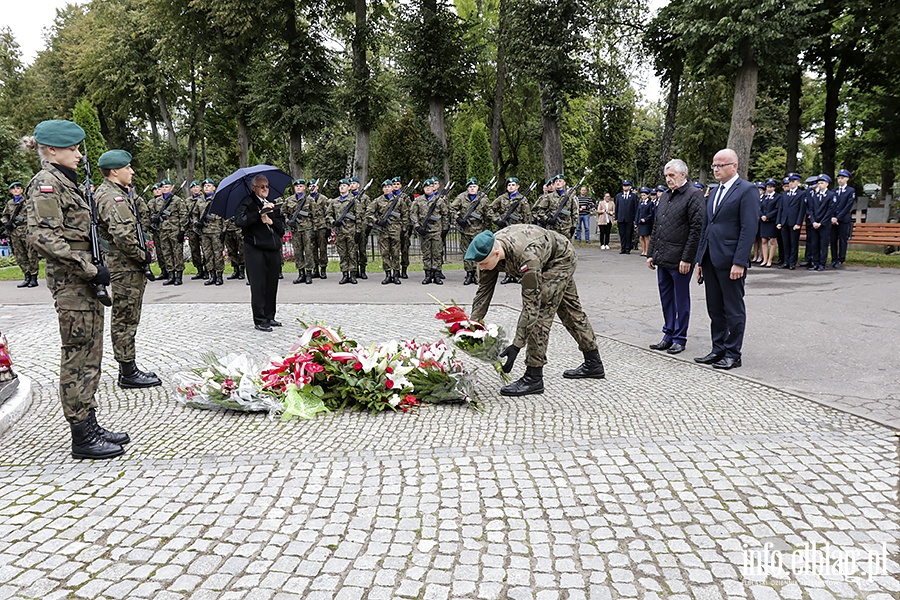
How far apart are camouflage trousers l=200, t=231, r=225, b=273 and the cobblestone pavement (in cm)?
891

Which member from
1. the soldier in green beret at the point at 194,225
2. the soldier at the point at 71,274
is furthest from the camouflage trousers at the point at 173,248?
the soldier at the point at 71,274

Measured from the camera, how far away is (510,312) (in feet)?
33.1

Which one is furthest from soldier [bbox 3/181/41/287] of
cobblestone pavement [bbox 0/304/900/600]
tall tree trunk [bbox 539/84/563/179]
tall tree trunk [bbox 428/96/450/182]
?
tall tree trunk [bbox 539/84/563/179]

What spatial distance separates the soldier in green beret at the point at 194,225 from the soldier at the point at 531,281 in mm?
11037

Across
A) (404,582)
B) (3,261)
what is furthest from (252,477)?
(3,261)

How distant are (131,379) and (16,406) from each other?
3.44 ft

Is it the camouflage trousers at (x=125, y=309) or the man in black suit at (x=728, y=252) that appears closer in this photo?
the camouflage trousers at (x=125, y=309)

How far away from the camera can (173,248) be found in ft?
47.1

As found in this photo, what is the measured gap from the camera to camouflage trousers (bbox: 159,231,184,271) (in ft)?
46.9

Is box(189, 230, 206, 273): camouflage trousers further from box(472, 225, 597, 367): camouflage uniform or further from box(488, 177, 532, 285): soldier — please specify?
box(472, 225, 597, 367): camouflage uniform

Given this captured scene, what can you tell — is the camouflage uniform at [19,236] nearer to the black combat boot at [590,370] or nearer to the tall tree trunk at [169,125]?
the black combat boot at [590,370]

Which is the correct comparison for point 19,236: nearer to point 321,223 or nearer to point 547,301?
point 321,223

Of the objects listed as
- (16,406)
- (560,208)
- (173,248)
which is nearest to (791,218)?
(560,208)

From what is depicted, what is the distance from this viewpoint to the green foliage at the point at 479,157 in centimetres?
3058
